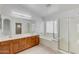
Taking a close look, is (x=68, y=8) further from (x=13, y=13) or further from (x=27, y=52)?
(x=27, y=52)

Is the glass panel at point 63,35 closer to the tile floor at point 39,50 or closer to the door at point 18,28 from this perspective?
the tile floor at point 39,50

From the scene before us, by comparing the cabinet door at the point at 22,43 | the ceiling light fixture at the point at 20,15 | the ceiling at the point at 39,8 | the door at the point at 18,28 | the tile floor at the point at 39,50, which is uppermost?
the ceiling at the point at 39,8

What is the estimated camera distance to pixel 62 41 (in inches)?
69.5

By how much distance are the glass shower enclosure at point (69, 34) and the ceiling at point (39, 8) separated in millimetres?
221

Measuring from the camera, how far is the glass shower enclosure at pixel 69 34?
5.52 feet

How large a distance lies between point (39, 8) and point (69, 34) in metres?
0.85

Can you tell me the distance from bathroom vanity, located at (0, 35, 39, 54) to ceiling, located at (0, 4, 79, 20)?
53cm

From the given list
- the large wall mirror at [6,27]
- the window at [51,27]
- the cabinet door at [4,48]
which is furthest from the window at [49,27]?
the cabinet door at [4,48]

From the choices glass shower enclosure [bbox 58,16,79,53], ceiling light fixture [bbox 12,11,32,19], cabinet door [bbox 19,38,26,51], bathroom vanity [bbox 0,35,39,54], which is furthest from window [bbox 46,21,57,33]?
cabinet door [bbox 19,38,26,51]

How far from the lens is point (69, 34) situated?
5.75 ft

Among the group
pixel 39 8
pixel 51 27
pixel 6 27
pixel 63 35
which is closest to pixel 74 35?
pixel 63 35

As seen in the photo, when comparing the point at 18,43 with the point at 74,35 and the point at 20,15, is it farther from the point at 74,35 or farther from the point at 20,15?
the point at 74,35
